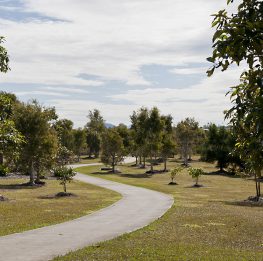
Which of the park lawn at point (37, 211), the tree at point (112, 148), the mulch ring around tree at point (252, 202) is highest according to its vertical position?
the tree at point (112, 148)

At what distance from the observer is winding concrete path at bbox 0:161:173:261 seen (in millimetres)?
14125

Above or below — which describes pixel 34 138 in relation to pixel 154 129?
below

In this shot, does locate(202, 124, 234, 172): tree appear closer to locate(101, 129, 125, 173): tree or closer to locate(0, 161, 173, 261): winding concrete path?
locate(101, 129, 125, 173): tree

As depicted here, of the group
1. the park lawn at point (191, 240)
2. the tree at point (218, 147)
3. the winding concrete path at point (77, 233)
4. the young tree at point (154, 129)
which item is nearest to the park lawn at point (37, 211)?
the winding concrete path at point (77, 233)

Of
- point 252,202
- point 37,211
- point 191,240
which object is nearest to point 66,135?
point 252,202

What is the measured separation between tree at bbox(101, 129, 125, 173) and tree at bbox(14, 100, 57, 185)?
2401cm

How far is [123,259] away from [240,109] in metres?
7.73

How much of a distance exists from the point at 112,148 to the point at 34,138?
26.3 meters

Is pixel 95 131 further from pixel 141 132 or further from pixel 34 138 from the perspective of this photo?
pixel 34 138

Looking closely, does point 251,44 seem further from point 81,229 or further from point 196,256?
point 81,229

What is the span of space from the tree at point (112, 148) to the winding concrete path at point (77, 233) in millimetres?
43500

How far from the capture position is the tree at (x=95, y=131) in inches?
4966

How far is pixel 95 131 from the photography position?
Answer: 441 feet

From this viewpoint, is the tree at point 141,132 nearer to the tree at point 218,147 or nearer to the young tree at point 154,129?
the young tree at point 154,129
